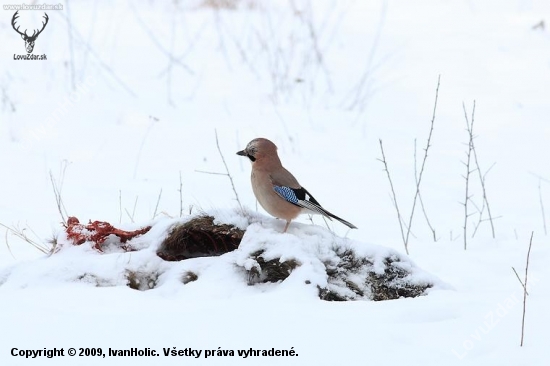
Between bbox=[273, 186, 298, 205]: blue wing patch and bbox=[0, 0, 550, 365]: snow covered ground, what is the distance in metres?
0.22

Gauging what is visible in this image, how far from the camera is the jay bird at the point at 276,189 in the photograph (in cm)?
466

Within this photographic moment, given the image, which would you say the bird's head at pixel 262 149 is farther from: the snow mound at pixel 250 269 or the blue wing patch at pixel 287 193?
the snow mound at pixel 250 269

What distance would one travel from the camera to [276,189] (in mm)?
4746

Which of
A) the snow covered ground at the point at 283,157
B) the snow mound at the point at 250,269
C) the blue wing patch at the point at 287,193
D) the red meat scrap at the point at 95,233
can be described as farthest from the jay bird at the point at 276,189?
the red meat scrap at the point at 95,233

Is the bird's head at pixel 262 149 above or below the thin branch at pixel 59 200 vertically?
above

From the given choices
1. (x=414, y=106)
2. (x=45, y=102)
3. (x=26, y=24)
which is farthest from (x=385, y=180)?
(x=26, y=24)

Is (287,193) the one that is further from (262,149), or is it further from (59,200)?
(59,200)

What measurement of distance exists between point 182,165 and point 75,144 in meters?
1.18

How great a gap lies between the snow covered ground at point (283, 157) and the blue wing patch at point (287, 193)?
8.8 inches

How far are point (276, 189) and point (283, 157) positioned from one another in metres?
3.69

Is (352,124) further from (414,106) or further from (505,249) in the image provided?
(505,249)

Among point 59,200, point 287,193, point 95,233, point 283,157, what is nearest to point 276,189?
point 287,193

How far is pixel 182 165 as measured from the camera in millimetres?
8148

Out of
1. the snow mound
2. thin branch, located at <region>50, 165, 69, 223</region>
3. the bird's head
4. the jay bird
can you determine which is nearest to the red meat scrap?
the snow mound
